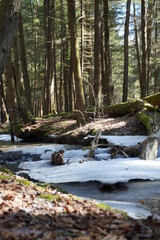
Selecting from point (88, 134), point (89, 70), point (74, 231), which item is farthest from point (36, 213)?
point (89, 70)

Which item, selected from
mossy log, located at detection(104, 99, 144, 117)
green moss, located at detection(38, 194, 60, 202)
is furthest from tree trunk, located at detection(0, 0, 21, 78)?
mossy log, located at detection(104, 99, 144, 117)

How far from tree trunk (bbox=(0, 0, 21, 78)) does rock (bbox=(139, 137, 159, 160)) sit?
4.86 meters

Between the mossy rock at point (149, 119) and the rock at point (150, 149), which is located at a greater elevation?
the mossy rock at point (149, 119)

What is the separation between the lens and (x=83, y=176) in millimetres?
6504

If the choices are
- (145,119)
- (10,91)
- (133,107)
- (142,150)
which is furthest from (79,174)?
(10,91)

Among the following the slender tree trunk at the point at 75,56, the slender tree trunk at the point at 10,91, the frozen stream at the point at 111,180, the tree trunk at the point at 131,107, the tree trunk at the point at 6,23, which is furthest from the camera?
the slender tree trunk at the point at 10,91

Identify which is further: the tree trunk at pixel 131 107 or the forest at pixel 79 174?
the tree trunk at pixel 131 107

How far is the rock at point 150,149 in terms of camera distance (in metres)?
7.91

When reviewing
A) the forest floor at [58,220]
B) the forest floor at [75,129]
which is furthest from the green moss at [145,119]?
the forest floor at [58,220]

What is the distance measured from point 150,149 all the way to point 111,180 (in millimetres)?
2475

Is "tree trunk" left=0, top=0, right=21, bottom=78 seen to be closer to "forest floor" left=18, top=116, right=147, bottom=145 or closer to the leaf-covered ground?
the leaf-covered ground

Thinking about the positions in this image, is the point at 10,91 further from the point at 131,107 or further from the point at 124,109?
the point at 131,107

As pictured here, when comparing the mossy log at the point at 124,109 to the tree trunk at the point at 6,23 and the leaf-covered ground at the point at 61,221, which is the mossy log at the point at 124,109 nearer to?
the tree trunk at the point at 6,23

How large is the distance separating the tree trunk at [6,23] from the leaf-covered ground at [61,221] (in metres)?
2.44
